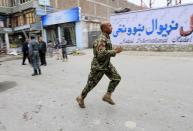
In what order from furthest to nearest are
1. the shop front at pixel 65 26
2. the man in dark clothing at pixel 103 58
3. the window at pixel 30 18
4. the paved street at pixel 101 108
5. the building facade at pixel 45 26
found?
1. the window at pixel 30 18
2. the building facade at pixel 45 26
3. the shop front at pixel 65 26
4. the man in dark clothing at pixel 103 58
5. the paved street at pixel 101 108

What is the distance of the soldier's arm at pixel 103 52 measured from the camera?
4.56 m

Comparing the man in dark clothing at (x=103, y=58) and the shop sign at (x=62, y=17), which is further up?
the shop sign at (x=62, y=17)

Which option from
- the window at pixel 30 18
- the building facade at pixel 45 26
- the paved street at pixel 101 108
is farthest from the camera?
the window at pixel 30 18

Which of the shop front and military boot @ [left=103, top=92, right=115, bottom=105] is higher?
the shop front

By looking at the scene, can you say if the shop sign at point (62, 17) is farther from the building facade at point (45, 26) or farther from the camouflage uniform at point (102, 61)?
the camouflage uniform at point (102, 61)

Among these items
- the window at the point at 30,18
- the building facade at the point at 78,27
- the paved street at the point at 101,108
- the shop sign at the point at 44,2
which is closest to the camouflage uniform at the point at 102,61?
the paved street at the point at 101,108

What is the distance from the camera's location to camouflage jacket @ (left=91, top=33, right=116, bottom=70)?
15.1 ft

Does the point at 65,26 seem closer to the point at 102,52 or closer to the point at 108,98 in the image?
the point at 108,98

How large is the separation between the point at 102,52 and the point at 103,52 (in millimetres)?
19

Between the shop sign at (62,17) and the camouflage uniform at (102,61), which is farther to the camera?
the shop sign at (62,17)

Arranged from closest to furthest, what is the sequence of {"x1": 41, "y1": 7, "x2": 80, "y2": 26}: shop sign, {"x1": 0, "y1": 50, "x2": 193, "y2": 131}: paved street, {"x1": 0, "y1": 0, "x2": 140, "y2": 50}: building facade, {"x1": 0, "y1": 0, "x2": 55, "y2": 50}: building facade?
{"x1": 0, "y1": 50, "x2": 193, "y2": 131}: paved street → {"x1": 41, "y1": 7, "x2": 80, "y2": 26}: shop sign → {"x1": 0, "y1": 0, "x2": 140, "y2": 50}: building facade → {"x1": 0, "y1": 0, "x2": 55, "y2": 50}: building facade

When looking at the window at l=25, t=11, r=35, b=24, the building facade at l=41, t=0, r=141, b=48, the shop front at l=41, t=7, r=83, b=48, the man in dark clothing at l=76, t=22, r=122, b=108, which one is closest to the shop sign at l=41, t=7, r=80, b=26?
the shop front at l=41, t=7, r=83, b=48

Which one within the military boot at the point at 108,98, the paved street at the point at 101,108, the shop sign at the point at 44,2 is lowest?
the paved street at the point at 101,108

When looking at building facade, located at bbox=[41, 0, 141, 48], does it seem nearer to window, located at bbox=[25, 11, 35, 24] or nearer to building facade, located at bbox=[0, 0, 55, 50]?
building facade, located at bbox=[0, 0, 55, 50]
